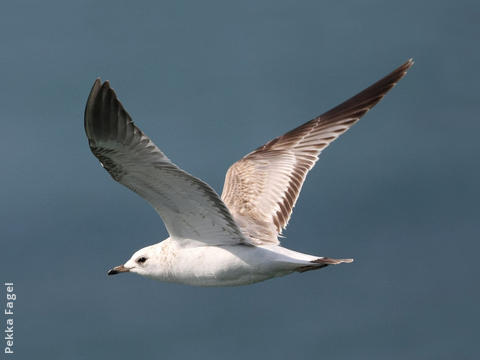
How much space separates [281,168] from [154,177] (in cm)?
438

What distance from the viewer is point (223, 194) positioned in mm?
15672

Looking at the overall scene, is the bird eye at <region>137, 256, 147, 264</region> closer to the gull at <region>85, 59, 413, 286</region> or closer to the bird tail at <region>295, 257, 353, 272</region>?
the gull at <region>85, 59, 413, 286</region>

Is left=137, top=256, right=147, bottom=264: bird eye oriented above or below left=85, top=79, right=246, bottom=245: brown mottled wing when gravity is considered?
below

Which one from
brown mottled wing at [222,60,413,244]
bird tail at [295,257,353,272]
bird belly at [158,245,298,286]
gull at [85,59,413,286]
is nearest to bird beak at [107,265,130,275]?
gull at [85,59,413,286]

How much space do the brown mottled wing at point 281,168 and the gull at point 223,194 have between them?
0.02 metres

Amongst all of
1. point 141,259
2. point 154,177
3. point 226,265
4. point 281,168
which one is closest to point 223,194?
point 281,168

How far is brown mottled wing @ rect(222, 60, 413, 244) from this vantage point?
15.0m

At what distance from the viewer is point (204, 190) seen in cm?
1232

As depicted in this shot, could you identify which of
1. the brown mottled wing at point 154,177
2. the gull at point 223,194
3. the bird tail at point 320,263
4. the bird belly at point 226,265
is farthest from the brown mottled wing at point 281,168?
the bird tail at point 320,263

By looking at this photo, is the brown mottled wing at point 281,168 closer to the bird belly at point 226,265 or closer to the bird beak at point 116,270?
the bird belly at point 226,265

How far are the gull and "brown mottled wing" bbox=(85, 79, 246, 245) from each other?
0.04ft

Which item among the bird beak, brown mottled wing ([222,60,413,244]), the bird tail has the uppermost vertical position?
brown mottled wing ([222,60,413,244])

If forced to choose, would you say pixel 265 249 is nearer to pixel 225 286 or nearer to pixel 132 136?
pixel 225 286

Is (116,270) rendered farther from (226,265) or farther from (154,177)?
(154,177)
